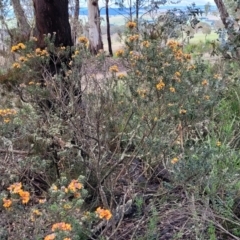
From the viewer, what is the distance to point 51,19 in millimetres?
3881

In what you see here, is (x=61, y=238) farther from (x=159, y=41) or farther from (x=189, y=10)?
(x=189, y=10)

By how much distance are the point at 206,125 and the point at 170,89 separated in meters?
1.02

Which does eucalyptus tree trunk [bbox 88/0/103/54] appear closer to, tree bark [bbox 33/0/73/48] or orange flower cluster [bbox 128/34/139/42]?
tree bark [bbox 33/0/73/48]

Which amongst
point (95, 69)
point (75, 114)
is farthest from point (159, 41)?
point (75, 114)

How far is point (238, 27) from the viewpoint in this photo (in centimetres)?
299

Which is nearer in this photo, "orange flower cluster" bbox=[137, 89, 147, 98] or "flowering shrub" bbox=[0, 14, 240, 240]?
"flowering shrub" bbox=[0, 14, 240, 240]

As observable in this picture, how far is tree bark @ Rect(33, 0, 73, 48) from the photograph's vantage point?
3859 mm

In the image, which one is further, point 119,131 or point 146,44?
point 119,131

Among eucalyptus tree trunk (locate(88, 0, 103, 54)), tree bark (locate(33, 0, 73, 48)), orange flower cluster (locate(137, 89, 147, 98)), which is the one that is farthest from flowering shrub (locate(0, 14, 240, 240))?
eucalyptus tree trunk (locate(88, 0, 103, 54))

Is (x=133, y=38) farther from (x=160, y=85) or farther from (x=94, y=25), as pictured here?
(x=94, y=25)

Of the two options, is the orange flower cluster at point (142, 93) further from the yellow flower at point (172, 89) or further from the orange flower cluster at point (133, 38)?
the orange flower cluster at point (133, 38)

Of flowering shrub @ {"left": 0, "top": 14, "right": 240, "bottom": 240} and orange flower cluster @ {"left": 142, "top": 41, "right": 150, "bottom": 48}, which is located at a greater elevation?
orange flower cluster @ {"left": 142, "top": 41, "right": 150, "bottom": 48}

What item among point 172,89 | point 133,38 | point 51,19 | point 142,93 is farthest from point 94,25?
point 172,89

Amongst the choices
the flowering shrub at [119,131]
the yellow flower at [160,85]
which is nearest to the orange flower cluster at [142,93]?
the flowering shrub at [119,131]
